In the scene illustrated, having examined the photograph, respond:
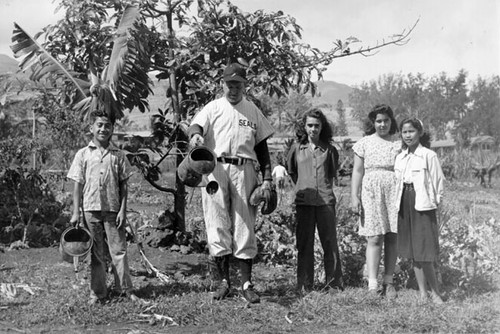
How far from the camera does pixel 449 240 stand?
5645 mm

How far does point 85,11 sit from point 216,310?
3.20m

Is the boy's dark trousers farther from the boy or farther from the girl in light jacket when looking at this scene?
the boy

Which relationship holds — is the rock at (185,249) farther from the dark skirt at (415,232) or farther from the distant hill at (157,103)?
the dark skirt at (415,232)

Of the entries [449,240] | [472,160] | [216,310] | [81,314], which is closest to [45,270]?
[81,314]

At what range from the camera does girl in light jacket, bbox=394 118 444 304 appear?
486 cm

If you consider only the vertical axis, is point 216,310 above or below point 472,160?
below

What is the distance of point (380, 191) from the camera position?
16.7ft

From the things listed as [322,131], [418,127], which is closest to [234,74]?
[322,131]

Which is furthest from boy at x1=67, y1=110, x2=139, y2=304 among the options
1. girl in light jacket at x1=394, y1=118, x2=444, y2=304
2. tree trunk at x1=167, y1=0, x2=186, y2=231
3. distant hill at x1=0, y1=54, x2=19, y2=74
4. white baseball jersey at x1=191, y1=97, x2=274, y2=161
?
girl in light jacket at x1=394, y1=118, x2=444, y2=304

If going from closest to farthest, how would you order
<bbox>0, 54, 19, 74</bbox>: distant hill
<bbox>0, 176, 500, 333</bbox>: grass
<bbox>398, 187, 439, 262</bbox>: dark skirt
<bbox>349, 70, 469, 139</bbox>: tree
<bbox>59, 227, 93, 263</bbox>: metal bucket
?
<bbox>0, 176, 500, 333</bbox>: grass
<bbox>59, 227, 93, 263</bbox>: metal bucket
<bbox>398, 187, 439, 262</bbox>: dark skirt
<bbox>0, 54, 19, 74</bbox>: distant hill
<bbox>349, 70, 469, 139</bbox>: tree

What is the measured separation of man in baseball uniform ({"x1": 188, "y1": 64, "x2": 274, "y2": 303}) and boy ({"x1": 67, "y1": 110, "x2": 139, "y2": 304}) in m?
0.71

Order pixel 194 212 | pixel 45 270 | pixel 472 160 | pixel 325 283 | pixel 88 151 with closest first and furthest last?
pixel 88 151, pixel 325 283, pixel 45 270, pixel 194 212, pixel 472 160

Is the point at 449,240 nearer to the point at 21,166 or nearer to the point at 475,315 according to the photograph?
the point at 475,315

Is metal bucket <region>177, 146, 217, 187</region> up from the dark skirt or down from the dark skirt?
up
